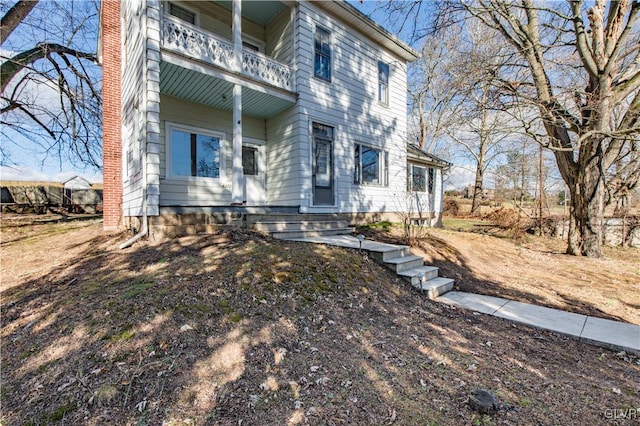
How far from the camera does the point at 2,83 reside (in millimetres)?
9664

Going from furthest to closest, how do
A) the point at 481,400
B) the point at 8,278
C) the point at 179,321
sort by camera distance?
the point at 8,278 → the point at 179,321 → the point at 481,400

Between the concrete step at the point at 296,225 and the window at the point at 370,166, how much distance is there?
2.36m

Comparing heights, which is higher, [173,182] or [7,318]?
[173,182]

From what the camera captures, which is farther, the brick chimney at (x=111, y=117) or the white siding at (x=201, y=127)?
the brick chimney at (x=111, y=117)

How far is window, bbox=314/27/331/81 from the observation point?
8.79 metres

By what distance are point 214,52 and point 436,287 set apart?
700cm

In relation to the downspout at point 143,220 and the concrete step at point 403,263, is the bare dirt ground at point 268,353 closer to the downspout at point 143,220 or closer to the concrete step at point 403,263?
the concrete step at point 403,263

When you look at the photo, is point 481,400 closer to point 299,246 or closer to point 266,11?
point 299,246

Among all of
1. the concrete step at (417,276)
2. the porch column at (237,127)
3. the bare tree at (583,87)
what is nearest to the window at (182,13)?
the porch column at (237,127)

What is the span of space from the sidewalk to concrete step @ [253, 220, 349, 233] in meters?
3.49

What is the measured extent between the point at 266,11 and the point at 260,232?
6.83 meters

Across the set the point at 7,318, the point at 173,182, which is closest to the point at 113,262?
the point at 7,318

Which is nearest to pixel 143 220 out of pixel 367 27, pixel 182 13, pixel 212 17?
pixel 182 13

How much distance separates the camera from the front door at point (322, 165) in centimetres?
876
